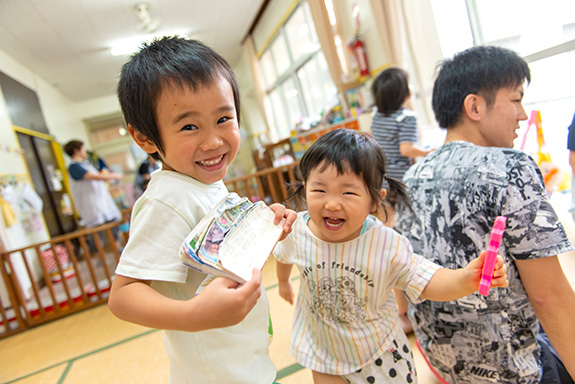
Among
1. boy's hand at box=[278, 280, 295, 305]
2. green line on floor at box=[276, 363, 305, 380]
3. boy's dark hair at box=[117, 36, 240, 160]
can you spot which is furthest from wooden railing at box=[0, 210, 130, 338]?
boy's dark hair at box=[117, 36, 240, 160]

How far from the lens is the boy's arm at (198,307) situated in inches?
19.5

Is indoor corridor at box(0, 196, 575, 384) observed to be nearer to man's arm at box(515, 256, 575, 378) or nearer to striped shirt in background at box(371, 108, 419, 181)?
man's arm at box(515, 256, 575, 378)

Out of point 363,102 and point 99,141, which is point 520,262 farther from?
point 99,141

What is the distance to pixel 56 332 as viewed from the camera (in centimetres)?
265

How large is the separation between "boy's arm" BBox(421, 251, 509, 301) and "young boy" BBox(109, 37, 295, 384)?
46 centimetres

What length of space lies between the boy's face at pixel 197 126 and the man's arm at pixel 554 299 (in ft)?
3.10

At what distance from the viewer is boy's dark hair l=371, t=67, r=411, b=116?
7.77 feet

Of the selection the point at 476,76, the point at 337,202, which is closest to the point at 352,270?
the point at 337,202

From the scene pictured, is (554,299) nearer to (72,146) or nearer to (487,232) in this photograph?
(487,232)

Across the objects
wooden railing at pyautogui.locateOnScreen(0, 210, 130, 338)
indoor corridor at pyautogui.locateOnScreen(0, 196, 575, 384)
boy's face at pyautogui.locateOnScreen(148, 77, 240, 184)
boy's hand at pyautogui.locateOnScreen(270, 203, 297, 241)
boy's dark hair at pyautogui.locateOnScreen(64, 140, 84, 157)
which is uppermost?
boy's dark hair at pyautogui.locateOnScreen(64, 140, 84, 157)

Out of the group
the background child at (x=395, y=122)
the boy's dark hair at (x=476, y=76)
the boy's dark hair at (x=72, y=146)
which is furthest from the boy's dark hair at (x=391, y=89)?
the boy's dark hair at (x=72, y=146)

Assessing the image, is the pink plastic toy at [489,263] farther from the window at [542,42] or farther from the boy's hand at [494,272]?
the window at [542,42]

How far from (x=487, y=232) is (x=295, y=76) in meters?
6.63

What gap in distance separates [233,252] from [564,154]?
118 inches
